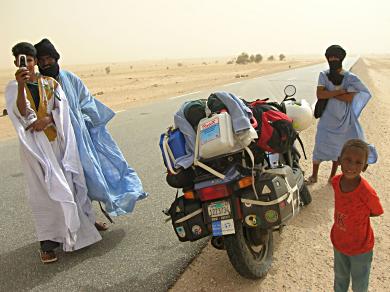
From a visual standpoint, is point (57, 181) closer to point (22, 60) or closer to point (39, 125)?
point (39, 125)

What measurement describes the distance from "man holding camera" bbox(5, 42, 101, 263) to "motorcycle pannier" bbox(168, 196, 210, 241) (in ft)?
4.22

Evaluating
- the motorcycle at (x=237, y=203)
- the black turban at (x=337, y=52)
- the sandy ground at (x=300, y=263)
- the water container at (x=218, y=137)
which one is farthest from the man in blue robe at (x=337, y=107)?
the water container at (x=218, y=137)

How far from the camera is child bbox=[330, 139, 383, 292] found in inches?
105

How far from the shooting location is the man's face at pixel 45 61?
13.6 feet

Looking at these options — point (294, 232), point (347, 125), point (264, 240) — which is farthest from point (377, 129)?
point (264, 240)

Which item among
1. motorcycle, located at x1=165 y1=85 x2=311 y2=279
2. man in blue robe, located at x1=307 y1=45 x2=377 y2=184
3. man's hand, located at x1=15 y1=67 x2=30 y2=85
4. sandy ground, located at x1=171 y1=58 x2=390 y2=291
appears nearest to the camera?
motorcycle, located at x1=165 y1=85 x2=311 y2=279

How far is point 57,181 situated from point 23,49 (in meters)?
1.25

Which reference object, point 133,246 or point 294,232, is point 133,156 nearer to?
point 133,246

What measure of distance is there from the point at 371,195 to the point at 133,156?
18.7 feet

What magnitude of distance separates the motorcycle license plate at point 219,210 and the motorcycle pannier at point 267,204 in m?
0.12

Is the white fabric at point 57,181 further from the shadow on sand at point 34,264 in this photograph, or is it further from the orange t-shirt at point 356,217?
the orange t-shirt at point 356,217

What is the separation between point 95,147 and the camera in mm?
4664

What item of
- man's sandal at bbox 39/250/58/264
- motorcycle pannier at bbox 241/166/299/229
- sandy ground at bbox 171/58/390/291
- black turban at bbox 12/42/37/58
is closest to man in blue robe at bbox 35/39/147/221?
black turban at bbox 12/42/37/58

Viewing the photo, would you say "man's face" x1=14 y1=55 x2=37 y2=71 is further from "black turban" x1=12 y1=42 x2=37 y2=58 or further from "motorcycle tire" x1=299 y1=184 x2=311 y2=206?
"motorcycle tire" x1=299 y1=184 x2=311 y2=206
